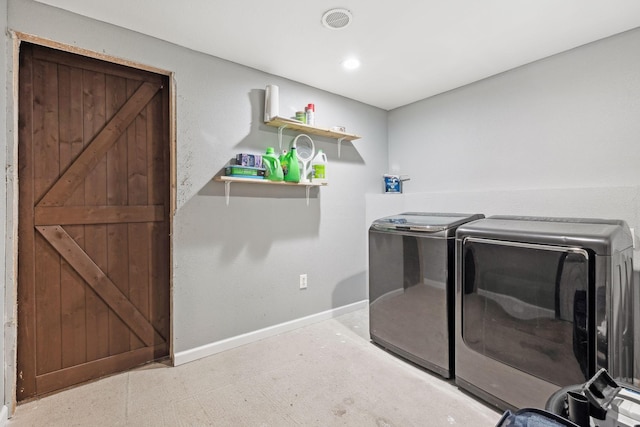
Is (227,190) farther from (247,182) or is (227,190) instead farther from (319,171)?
(319,171)

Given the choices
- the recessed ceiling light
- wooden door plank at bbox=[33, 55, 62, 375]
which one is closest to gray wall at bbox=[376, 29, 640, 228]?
the recessed ceiling light

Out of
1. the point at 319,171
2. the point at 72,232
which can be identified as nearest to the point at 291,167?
the point at 319,171

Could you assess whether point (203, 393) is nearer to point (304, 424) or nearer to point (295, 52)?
point (304, 424)

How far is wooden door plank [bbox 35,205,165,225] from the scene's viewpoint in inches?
71.0

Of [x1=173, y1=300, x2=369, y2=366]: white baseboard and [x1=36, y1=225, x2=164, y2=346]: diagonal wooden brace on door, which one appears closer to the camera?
[x1=36, y1=225, x2=164, y2=346]: diagonal wooden brace on door

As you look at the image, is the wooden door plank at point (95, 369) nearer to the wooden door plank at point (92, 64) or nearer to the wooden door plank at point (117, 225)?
the wooden door plank at point (117, 225)

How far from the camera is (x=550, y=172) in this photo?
2264mm

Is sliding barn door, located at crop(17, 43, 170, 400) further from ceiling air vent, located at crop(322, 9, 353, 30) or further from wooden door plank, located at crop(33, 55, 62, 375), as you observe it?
ceiling air vent, located at crop(322, 9, 353, 30)

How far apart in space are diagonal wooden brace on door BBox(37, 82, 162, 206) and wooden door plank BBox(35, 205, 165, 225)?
0.06 m

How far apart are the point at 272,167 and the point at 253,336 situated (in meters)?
1.41

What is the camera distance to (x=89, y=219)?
193cm

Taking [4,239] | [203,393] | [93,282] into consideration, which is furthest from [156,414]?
[4,239]

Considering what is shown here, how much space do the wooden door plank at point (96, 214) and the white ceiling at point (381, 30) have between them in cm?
117

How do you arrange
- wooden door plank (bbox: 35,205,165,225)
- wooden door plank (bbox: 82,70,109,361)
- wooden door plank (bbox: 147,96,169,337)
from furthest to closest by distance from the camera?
1. wooden door plank (bbox: 147,96,169,337)
2. wooden door plank (bbox: 82,70,109,361)
3. wooden door plank (bbox: 35,205,165,225)
